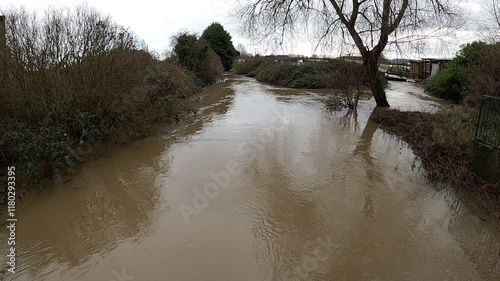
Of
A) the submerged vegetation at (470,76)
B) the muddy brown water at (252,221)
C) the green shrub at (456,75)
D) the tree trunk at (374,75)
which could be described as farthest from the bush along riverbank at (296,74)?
the muddy brown water at (252,221)

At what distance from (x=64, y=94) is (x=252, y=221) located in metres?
4.97

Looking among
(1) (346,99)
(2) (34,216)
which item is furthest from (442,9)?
(2) (34,216)

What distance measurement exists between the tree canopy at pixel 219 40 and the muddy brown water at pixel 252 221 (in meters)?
27.3

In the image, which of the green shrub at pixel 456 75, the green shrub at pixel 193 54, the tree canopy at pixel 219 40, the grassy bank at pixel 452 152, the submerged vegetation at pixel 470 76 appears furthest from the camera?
the tree canopy at pixel 219 40

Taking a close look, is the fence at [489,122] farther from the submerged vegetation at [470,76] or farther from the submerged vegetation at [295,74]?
the submerged vegetation at [295,74]

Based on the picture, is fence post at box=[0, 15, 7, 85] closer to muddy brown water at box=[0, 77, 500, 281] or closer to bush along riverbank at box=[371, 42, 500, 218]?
muddy brown water at box=[0, 77, 500, 281]

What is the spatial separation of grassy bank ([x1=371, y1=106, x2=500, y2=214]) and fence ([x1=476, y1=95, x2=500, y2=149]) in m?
0.37

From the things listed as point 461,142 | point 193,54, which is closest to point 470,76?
point 461,142

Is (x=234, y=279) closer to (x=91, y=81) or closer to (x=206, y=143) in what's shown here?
(x=206, y=143)

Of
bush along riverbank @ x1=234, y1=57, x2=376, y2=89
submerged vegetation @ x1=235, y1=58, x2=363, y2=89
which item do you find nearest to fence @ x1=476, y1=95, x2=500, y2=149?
bush along riverbank @ x1=234, y1=57, x2=376, y2=89

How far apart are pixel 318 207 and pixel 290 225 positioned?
0.77m

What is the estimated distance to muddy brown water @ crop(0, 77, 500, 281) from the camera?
12.3 ft

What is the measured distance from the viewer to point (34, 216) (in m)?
4.88

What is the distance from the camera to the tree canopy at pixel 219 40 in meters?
33.0
